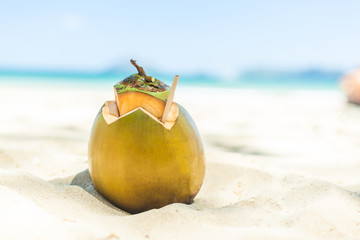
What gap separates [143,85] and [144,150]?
1.03ft

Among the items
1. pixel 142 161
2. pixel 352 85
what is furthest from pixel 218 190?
pixel 352 85

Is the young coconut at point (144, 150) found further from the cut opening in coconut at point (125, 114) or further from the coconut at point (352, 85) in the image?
the coconut at point (352, 85)

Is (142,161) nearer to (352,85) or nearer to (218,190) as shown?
(218,190)

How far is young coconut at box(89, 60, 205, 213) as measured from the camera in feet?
4.57

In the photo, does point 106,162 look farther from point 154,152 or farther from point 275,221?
point 275,221

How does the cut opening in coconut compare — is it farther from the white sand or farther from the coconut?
the coconut

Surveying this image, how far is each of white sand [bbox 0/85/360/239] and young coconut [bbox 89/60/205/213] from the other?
3.7 inches

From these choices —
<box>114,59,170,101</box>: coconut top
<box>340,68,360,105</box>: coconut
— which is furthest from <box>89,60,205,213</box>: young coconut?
<box>340,68,360,105</box>: coconut

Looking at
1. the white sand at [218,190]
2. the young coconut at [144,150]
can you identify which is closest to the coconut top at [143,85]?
the young coconut at [144,150]

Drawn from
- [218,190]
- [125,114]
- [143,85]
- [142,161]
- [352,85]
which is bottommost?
[352,85]

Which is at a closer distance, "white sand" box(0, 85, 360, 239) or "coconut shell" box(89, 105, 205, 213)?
"white sand" box(0, 85, 360, 239)

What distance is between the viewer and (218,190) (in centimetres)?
192

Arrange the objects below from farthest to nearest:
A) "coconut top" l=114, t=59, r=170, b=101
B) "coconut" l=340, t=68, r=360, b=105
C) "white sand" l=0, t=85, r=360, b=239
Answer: "coconut" l=340, t=68, r=360, b=105
"coconut top" l=114, t=59, r=170, b=101
"white sand" l=0, t=85, r=360, b=239

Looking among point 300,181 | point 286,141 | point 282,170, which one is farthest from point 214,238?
point 286,141
